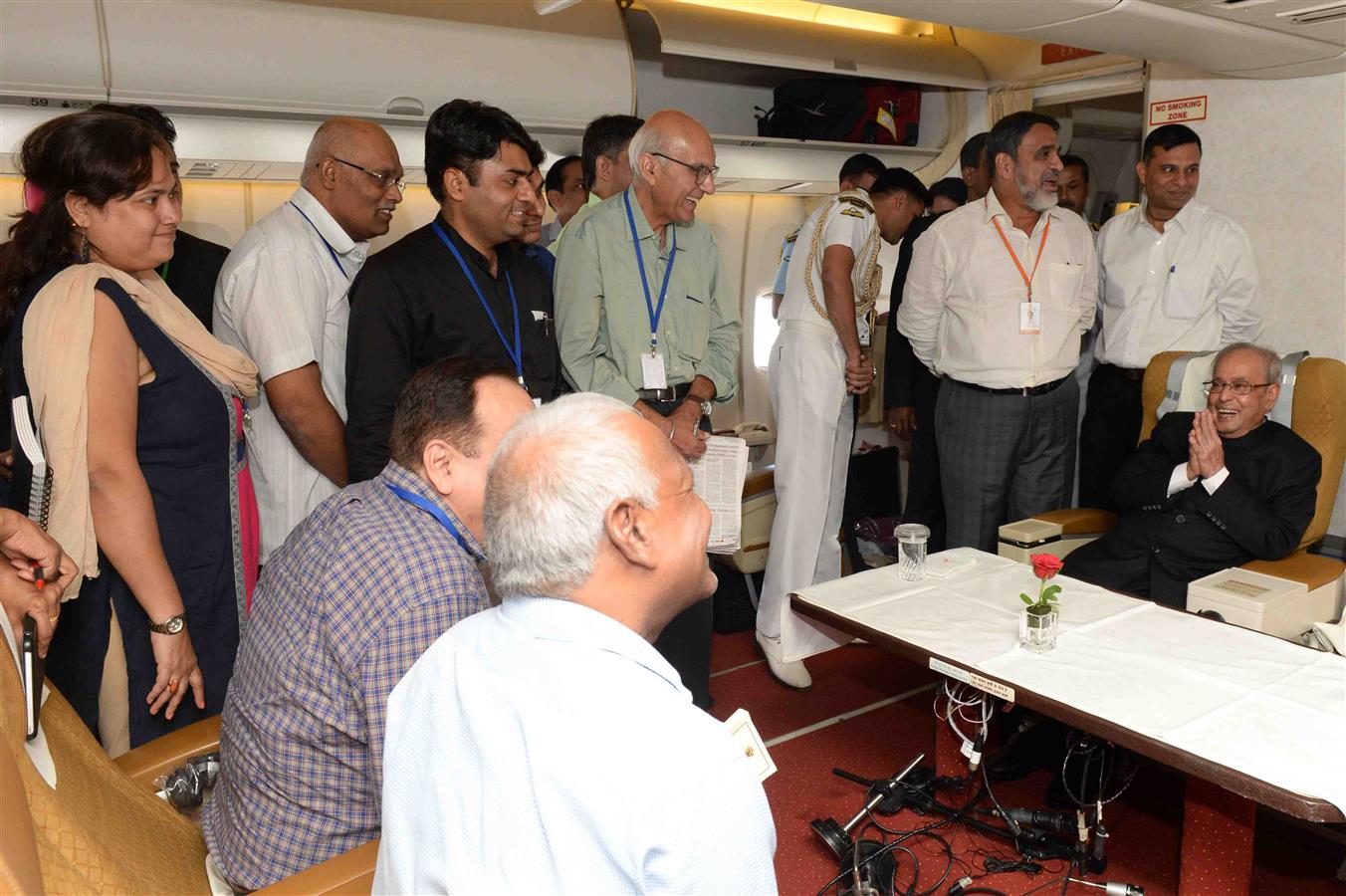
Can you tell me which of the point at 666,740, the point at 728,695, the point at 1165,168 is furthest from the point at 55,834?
the point at 1165,168

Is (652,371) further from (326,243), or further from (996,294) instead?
(996,294)

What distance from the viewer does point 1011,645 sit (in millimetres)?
2619

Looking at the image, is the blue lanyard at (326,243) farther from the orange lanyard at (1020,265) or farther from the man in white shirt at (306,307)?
the orange lanyard at (1020,265)

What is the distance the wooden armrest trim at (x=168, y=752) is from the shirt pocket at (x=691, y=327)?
1.71 metres

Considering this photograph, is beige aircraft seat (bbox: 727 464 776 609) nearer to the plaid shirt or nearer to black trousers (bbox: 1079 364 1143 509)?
black trousers (bbox: 1079 364 1143 509)

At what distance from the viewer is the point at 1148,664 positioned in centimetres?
244

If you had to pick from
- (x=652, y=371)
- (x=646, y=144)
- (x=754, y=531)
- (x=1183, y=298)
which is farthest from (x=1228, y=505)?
(x=646, y=144)

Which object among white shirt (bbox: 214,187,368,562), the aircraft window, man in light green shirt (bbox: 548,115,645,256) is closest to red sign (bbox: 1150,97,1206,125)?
the aircraft window

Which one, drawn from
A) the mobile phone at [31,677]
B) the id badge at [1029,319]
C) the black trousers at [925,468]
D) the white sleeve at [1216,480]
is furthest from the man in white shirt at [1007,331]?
the mobile phone at [31,677]

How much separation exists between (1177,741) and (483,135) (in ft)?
7.08

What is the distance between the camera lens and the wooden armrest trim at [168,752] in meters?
1.94

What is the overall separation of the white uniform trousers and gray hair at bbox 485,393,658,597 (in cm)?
286

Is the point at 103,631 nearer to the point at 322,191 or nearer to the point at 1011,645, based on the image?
the point at 322,191

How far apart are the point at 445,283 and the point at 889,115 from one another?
169 inches
